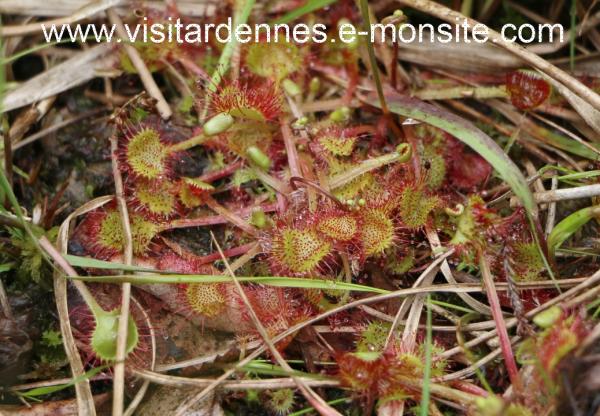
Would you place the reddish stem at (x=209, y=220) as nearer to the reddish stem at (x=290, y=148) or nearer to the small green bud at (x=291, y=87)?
the reddish stem at (x=290, y=148)

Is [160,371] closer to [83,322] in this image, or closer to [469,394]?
[83,322]

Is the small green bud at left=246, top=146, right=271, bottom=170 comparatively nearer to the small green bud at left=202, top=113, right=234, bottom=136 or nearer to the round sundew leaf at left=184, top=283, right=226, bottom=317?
the small green bud at left=202, top=113, right=234, bottom=136

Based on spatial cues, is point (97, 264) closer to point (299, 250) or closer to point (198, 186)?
point (198, 186)

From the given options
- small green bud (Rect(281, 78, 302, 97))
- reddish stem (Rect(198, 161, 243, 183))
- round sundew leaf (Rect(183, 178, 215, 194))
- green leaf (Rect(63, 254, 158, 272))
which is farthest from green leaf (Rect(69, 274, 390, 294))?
small green bud (Rect(281, 78, 302, 97))

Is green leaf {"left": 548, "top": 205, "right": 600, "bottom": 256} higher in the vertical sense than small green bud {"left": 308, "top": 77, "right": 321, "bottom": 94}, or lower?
lower

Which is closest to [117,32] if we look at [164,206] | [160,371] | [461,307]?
[164,206]

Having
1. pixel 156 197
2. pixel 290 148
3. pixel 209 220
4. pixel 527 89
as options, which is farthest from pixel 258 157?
pixel 527 89
